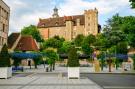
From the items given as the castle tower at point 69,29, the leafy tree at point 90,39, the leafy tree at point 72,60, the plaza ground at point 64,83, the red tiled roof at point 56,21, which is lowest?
the plaza ground at point 64,83

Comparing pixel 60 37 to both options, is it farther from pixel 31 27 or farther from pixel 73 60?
pixel 73 60

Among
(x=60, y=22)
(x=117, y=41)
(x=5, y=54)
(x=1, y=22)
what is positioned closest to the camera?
(x=5, y=54)

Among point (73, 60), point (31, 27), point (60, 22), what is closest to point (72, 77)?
point (73, 60)

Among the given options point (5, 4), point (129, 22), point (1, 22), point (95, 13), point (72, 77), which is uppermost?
point (95, 13)

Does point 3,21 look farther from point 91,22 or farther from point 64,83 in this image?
point 91,22

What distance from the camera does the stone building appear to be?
14600 centimetres

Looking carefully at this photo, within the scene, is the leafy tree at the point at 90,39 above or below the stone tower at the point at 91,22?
below

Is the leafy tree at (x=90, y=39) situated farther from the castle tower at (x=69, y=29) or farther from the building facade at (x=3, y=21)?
the building facade at (x=3, y=21)

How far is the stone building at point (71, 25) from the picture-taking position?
146000mm

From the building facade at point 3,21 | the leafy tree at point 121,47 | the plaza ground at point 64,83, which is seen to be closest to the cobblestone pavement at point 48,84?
the plaza ground at point 64,83

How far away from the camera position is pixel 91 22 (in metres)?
Answer: 146

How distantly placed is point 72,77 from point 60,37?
120137 millimetres

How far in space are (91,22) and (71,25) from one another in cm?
1072

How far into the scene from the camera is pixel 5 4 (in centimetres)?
6875
